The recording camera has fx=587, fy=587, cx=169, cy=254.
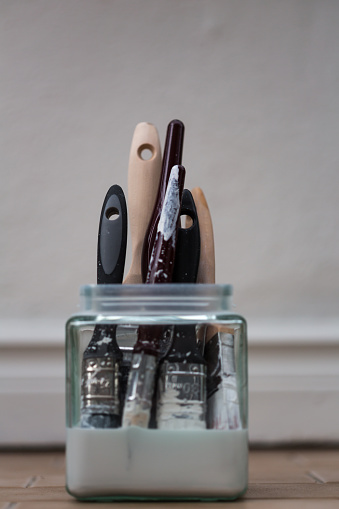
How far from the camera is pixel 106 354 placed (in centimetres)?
46

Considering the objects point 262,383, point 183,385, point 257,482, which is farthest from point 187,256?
point 262,383

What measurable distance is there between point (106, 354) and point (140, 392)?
0.04 meters

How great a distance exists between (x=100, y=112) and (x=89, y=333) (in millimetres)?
383

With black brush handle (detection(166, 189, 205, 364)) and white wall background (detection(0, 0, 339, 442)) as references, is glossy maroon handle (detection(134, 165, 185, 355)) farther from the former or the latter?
white wall background (detection(0, 0, 339, 442))

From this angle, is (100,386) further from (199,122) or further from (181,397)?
(199,122)

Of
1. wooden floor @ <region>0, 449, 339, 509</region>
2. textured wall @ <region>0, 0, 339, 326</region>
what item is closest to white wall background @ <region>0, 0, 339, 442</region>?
textured wall @ <region>0, 0, 339, 326</region>

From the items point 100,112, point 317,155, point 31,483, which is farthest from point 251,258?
point 31,483

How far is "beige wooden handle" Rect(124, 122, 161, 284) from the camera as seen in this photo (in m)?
0.53

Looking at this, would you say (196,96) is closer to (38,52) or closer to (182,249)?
(38,52)

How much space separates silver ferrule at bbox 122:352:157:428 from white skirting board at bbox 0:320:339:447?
1.05 ft

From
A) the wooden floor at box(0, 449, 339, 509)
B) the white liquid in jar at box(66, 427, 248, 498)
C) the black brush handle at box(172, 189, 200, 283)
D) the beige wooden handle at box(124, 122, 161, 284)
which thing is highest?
the beige wooden handle at box(124, 122, 161, 284)

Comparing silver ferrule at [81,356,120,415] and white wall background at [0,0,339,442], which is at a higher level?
white wall background at [0,0,339,442]

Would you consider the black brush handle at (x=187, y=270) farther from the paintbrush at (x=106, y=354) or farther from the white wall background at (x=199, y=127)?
the white wall background at (x=199, y=127)

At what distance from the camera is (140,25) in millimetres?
794
